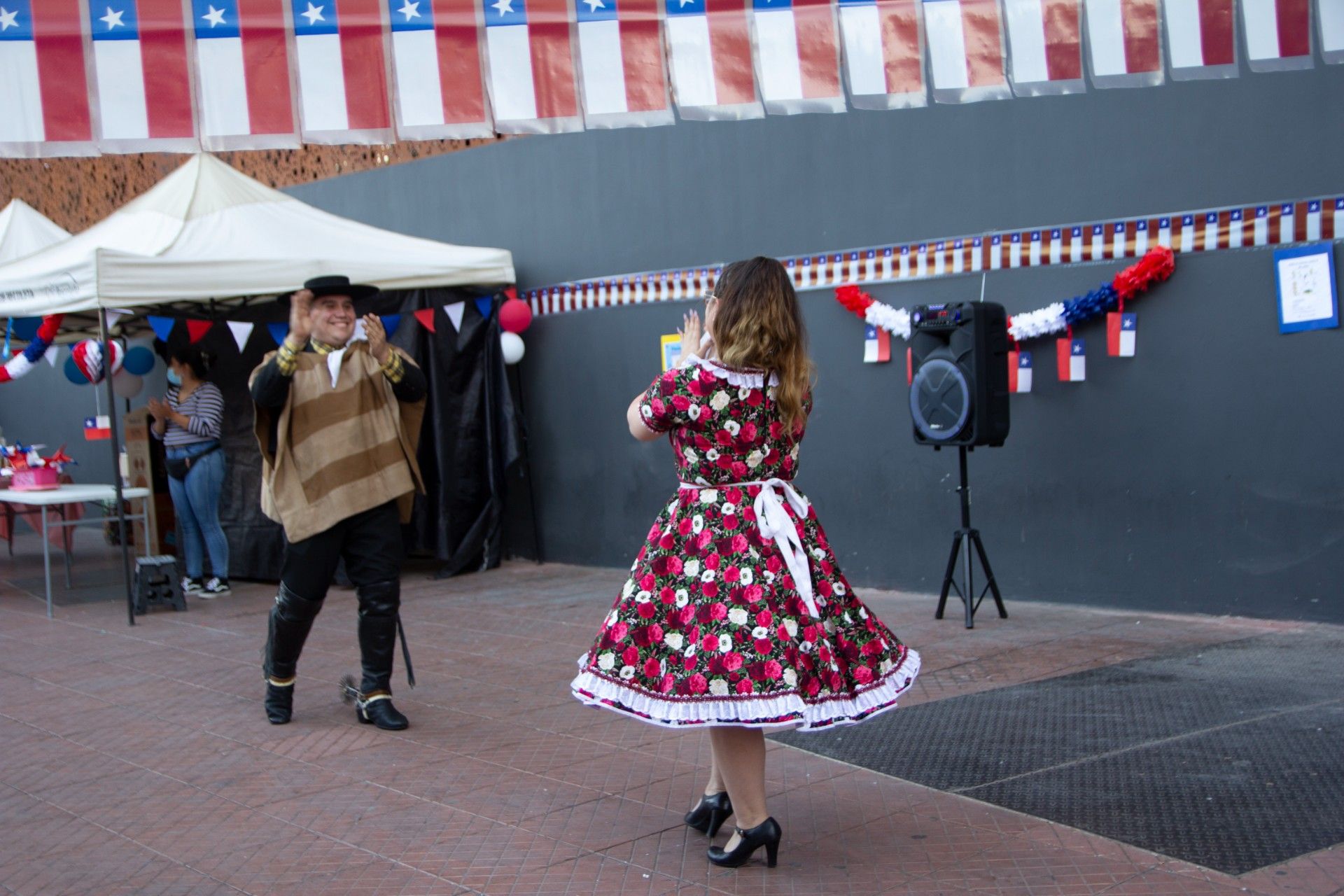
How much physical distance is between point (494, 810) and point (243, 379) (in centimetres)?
723

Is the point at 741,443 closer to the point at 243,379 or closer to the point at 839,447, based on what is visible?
the point at 839,447

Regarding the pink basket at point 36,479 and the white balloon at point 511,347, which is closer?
the pink basket at point 36,479

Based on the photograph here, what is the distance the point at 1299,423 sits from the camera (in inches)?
268

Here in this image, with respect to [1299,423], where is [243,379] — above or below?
above

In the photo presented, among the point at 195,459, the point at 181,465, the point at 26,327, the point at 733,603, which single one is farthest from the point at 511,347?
the point at 733,603

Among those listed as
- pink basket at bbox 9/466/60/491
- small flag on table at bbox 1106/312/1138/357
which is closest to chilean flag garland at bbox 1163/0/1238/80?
small flag on table at bbox 1106/312/1138/357

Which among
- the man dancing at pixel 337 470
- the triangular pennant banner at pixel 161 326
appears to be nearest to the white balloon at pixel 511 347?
the triangular pennant banner at pixel 161 326

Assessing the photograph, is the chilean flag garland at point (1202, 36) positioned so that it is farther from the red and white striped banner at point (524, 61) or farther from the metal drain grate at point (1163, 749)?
the metal drain grate at point (1163, 749)

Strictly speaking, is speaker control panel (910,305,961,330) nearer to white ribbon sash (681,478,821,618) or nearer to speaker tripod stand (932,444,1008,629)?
speaker tripod stand (932,444,1008,629)

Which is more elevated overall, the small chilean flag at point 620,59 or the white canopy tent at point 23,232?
the white canopy tent at point 23,232

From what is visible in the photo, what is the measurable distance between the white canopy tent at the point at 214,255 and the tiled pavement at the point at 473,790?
235cm

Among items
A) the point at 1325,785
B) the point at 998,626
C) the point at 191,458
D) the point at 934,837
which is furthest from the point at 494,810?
the point at 191,458

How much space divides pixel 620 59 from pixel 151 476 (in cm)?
834

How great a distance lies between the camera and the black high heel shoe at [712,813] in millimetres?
4105
